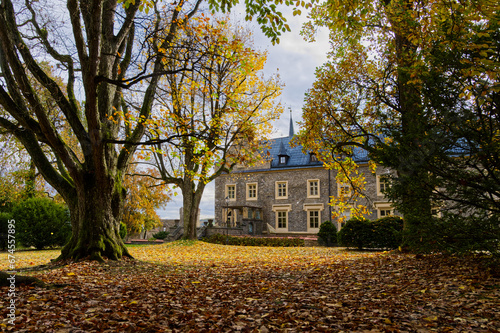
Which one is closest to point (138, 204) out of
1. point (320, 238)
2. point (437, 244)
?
point (320, 238)

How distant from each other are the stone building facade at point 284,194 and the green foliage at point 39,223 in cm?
1371

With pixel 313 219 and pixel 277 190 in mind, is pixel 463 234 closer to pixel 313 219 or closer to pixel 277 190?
pixel 313 219

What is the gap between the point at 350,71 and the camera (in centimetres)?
1155

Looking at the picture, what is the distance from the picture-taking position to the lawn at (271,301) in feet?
12.3

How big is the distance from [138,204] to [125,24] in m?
20.5

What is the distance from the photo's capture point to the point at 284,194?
101 ft

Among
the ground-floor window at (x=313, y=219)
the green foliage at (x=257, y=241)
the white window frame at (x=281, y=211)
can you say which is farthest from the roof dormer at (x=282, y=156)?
the green foliage at (x=257, y=241)

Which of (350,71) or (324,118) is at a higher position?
(350,71)

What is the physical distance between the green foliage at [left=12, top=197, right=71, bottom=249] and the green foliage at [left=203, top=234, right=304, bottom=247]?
9.26 meters

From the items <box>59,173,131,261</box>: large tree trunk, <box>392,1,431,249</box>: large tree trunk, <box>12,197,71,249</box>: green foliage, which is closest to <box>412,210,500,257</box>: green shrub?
<box>392,1,431,249</box>: large tree trunk

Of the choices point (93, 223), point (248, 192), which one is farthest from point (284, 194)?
point (93, 223)

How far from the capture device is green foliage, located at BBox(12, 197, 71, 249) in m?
15.6

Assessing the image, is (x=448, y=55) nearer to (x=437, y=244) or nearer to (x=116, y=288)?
(x=437, y=244)

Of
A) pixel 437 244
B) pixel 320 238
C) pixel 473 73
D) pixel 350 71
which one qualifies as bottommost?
pixel 320 238
